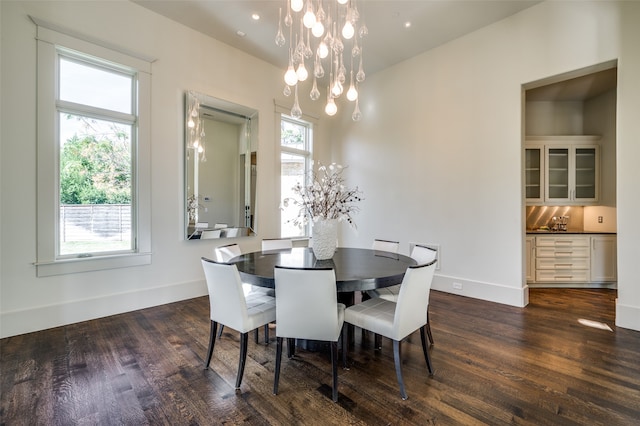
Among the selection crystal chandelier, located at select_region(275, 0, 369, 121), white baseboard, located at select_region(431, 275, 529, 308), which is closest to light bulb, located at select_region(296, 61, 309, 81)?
crystal chandelier, located at select_region(275, 0, 369, 121)

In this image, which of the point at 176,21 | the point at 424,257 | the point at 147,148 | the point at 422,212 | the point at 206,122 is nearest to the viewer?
the point at 424,257

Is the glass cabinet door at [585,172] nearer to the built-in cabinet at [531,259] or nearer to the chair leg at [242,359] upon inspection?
the built-in cabinet at [531,259]

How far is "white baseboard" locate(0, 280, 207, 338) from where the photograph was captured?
282cm

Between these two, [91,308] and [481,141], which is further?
[481,141]

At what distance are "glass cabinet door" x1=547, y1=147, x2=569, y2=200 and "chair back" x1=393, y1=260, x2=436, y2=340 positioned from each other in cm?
422

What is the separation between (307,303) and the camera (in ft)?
6.19

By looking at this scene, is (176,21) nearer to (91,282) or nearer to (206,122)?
(206,122)

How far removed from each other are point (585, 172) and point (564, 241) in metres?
1.31

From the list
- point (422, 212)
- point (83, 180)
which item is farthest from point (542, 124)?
point (83, 180)

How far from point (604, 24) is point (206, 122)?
4.94 m

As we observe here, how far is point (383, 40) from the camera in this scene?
→ 14.0 feet

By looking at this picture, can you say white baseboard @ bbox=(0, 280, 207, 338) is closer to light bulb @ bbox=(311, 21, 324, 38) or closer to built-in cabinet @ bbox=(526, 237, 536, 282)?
light bulb @ bbox=(311, 21, 324, 38)

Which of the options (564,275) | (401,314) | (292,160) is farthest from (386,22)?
(564,275)

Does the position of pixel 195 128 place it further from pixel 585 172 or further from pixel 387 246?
pixel 585 172
